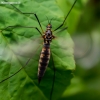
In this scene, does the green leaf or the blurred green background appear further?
the blurred green background

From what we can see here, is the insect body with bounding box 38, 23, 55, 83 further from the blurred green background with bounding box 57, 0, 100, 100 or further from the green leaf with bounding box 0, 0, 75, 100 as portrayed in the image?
the blurred green background with bounding box 57, 0, 100, 100

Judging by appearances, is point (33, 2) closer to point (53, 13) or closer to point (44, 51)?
point (53, 13)

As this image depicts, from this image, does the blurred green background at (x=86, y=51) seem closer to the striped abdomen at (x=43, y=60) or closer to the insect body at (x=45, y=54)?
the insect body at (x=45, y=54)

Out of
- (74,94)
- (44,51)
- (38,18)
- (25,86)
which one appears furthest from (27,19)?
(74,94)

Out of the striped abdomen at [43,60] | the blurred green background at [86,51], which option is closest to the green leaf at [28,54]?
the striped abdomen at [43,60]

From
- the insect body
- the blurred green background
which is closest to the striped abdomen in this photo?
the insect body

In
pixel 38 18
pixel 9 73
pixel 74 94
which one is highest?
pixel 38 18
